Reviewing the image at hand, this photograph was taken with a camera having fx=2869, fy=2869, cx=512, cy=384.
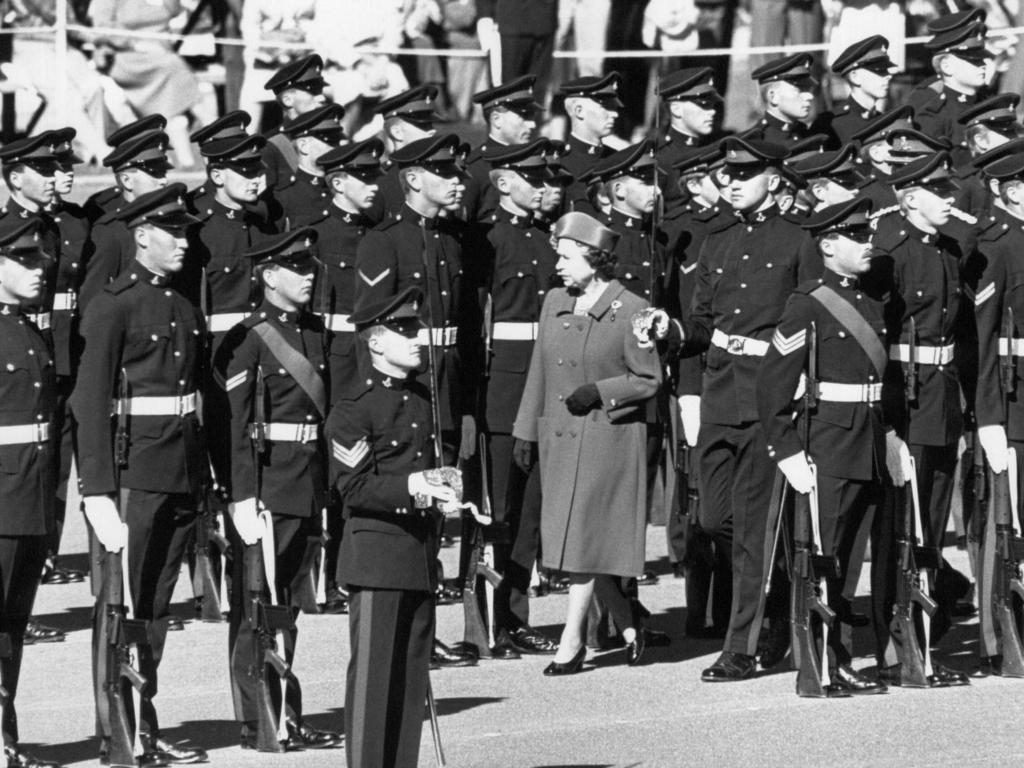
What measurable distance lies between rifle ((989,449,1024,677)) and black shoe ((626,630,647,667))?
1502 mm

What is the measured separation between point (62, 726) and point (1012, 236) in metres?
4.46

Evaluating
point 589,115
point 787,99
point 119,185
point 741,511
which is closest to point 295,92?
point 119,185

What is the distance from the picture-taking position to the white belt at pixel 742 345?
1228 cm

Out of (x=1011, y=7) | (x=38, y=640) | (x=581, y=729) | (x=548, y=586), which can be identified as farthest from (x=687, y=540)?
(x=1011, y=7)

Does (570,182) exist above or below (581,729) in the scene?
above

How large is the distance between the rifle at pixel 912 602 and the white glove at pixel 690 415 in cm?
133

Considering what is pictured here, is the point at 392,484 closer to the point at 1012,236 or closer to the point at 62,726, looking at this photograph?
the point at 62,726

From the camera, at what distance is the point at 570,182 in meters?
13.5

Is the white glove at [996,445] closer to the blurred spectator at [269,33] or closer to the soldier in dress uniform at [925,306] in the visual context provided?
the soldier in dress uniform at [925,306]

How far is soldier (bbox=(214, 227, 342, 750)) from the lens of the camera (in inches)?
432

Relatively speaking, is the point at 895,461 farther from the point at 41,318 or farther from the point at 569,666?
the point at 41,318

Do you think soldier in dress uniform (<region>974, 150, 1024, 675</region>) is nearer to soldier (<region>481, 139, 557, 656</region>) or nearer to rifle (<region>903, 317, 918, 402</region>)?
rifle (<region>903, 317, 918, 402</region>)

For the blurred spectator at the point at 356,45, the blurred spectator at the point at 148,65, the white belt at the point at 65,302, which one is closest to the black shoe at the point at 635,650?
the white belt at the point at 65,302

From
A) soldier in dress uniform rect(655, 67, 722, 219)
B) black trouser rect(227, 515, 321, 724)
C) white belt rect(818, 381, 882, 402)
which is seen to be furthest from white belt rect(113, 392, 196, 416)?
soldier in dress uniform rect(655, 67, 722, 219)
